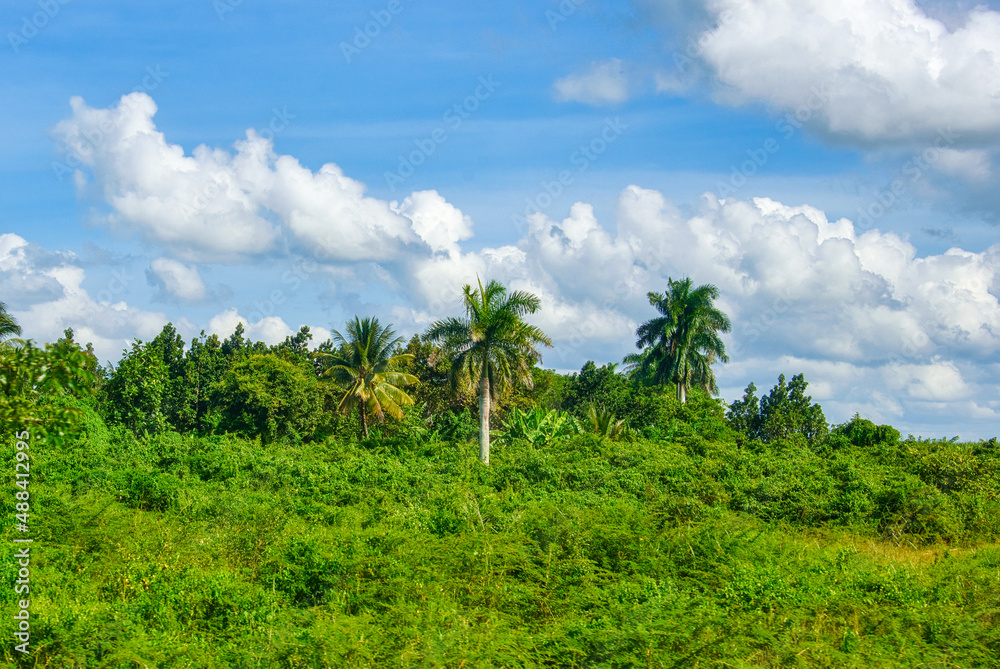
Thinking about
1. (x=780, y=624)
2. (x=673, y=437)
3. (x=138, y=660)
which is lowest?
(x=138, y=660)

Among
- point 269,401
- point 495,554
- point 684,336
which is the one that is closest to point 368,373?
point 269,401

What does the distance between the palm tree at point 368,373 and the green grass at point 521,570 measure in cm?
1255

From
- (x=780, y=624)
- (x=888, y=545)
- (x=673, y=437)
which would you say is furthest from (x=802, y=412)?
(x=780, y=624)

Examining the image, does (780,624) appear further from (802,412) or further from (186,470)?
(802,412)

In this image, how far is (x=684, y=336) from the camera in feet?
131

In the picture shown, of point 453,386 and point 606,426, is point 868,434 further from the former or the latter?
point 453,386

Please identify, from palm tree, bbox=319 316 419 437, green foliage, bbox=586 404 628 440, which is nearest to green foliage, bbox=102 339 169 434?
palm tree, bbox=319 316 419 437

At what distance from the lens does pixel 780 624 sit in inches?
293

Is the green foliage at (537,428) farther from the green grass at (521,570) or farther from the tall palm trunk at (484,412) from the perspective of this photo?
the green grass at (521,570)

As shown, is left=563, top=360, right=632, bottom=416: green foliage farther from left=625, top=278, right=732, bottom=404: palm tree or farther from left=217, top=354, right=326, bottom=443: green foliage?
left=217, top=354, right=326, bottom=443: green foliage

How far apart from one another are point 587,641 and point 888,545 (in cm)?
1039

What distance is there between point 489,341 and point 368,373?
29.9 ft

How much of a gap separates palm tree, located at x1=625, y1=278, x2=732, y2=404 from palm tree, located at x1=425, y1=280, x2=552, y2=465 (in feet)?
53.4

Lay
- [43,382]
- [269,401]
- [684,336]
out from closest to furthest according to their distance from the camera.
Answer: [43,382] < [269,401] < [684,336]
